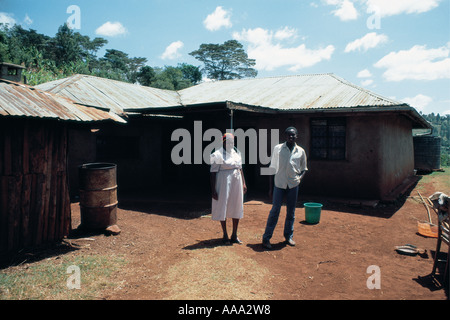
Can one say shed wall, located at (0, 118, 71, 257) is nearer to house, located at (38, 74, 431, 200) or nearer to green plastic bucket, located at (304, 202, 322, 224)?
house, located at (38, 74, 431, 200)

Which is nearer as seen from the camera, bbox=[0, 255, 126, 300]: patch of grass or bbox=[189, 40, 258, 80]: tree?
bbox=[0, 255, 126, 300]: patch of grass

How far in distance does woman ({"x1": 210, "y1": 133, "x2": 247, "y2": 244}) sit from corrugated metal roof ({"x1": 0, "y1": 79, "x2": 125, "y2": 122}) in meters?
2.20

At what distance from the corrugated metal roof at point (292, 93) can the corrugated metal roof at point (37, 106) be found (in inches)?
245

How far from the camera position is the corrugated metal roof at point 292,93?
9.17 m

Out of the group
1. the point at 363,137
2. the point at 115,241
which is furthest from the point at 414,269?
the point at 363,137

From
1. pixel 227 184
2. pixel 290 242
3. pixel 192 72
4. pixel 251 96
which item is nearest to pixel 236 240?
pixel 290 242

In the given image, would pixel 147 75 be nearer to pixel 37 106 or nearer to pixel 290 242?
pixel 37 106

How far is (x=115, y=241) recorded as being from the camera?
211 inches

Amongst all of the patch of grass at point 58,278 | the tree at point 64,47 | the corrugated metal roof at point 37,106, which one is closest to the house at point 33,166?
the corrugated metal roof at point 37,106

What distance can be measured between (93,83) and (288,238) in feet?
33.3

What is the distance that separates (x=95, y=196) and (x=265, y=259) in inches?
130

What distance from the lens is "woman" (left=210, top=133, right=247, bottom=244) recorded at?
478cm

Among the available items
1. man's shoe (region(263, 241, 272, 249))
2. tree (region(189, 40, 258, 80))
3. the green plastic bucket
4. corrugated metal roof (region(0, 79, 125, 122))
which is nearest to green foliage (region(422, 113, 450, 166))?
tree (region(189, 40, 258, 80))
